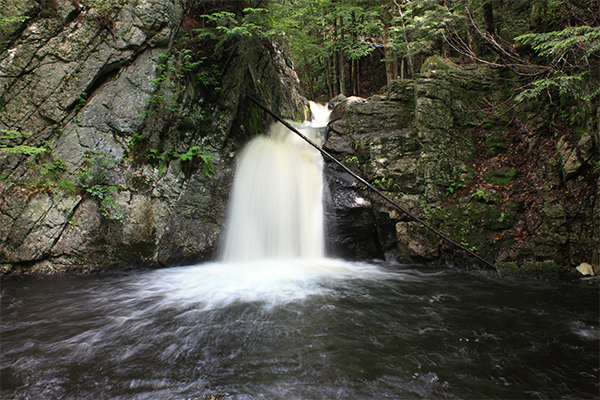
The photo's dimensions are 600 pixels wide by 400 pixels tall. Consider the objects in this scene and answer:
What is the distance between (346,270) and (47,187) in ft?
22.5

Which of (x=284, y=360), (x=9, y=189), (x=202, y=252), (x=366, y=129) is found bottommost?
(x=284, y=360)

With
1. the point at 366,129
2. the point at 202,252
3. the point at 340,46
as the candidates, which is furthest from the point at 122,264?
the point at 340,46

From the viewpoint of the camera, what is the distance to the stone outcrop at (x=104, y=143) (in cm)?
617

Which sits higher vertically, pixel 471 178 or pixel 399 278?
pixel 471 178

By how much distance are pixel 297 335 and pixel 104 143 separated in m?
6.24

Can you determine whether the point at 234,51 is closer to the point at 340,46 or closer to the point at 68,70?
the point at 68,70

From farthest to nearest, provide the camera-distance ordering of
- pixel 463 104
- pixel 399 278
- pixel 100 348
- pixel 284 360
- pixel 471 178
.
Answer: pixel 463 104, pixel 471 178, pixel 399 278, pixel 100 348, pixel 284 360

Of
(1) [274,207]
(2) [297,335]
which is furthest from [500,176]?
(2) [297,335]

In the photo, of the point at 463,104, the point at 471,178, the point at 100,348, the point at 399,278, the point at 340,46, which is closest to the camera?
the point at 100,348

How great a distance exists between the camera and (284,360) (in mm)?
3207

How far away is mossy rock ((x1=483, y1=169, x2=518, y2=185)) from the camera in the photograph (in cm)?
661

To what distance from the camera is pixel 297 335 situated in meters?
3.72

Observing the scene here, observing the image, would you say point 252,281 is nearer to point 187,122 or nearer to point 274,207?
point 274,207

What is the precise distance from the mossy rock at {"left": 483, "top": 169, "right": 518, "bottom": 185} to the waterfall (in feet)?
13.4
